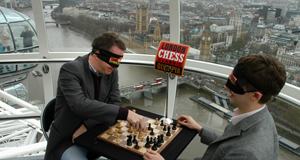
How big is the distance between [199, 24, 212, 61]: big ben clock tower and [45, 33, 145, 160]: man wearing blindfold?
1.93 meters

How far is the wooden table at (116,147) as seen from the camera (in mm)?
1321

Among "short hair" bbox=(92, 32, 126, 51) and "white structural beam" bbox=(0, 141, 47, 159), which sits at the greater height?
"short hair" bbox=(92, 32, 126, 51)

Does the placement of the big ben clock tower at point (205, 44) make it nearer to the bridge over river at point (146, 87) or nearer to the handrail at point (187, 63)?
the handrail at point (187, 63)

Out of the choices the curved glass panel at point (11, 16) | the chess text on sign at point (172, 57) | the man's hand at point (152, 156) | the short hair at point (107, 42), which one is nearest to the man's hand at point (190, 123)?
the man's hand at point (152, 156)

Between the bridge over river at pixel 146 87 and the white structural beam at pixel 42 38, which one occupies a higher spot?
the white structural beam at pixel 42 38

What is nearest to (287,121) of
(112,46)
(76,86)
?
(112,46)

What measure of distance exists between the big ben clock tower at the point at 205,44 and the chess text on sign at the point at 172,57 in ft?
2.15

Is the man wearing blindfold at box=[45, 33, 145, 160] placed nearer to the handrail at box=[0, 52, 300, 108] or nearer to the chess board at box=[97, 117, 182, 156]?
the chess board at box=[97, 117, 182, 156]

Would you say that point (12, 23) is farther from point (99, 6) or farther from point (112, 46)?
point (112, 46)

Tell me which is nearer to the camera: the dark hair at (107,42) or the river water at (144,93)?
the dark hair at (107,42)

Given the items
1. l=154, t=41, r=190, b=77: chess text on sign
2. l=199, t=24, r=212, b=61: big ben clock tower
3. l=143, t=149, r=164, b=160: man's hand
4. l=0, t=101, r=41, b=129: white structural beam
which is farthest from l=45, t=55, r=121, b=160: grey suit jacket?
l=0, t=101, r=41, b=129: white structural beam

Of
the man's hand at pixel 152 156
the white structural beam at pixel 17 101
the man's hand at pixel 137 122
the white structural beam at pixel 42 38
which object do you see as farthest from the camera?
the white structural beam at pixel 17 101

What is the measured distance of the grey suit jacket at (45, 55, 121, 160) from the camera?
1519mm

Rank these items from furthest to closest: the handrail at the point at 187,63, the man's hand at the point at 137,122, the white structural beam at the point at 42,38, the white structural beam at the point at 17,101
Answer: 1. the white structural beam at the point at 17,101
2. the white structural beam at the point at 42,38
3. the handrail at the point at 187,63
4. the man's hand at the point at 137,122
